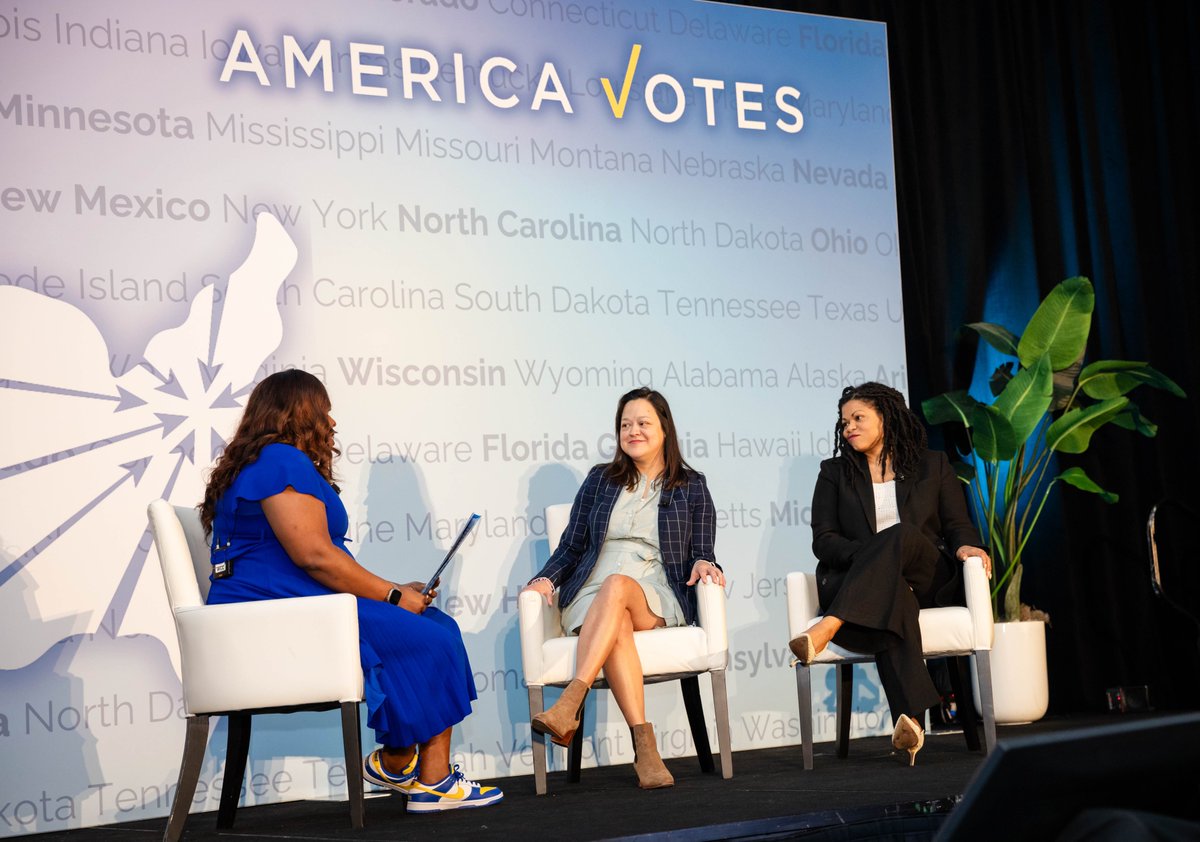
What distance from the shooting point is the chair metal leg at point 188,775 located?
3016mm

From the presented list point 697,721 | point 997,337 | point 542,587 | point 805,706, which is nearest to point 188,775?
point 542,587

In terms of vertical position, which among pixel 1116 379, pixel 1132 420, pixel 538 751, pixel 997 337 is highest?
pixel 997 337

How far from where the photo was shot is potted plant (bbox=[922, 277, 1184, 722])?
4910 millimetres

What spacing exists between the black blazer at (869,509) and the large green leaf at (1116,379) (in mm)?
1315

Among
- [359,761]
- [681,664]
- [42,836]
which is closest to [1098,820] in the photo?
[359,761]

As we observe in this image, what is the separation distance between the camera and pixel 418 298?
4.33 meters

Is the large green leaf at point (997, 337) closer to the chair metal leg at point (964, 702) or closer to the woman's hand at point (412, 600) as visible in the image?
the chair metal leg at point (964, 702)

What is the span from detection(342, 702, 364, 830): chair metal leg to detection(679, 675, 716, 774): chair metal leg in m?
1.22

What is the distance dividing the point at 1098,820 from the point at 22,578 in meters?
3.57

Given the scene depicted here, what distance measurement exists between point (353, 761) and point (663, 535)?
4.25 feet

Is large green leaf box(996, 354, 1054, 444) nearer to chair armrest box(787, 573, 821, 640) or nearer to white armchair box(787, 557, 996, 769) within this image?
white armchair box(787, 557, 996, 769)

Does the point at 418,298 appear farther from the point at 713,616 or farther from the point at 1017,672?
the point at 1017,672

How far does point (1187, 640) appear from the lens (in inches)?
225

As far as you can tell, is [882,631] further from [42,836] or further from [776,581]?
[42,836]
